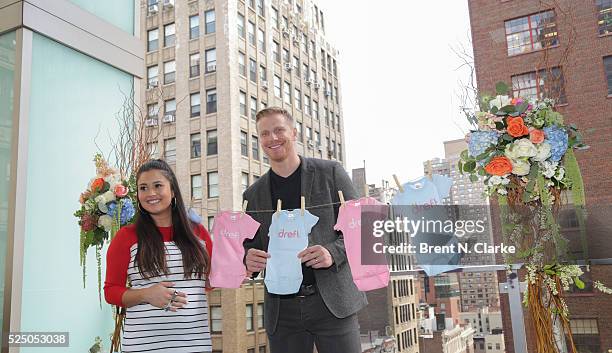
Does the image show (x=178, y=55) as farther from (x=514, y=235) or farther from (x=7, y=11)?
(x=514, y=235)

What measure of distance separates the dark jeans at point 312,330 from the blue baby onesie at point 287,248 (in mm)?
56

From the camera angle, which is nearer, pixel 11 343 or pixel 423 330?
pixel 423 330

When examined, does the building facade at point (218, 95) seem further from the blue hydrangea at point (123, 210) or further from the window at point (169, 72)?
the blue hydrangea at point (123, 210)

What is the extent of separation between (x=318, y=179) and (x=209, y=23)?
14.9 meters

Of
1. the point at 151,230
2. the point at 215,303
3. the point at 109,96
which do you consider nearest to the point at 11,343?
the point at 151,230

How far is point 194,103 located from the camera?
15562 millimetres

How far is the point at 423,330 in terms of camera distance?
6.50ft

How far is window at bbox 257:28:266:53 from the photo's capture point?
667 inches

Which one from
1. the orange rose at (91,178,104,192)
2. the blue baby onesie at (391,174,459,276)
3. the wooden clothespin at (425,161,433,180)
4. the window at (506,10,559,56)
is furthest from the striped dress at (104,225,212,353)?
the window at (506,10,559,56)

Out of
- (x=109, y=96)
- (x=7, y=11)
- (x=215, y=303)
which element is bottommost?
(x=215, y=303)

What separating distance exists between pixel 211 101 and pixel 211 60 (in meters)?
1.27

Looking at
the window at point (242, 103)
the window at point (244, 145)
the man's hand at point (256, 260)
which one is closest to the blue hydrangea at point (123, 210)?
the man's hand at point (256, 260)

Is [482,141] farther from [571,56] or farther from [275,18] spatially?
[275,18]

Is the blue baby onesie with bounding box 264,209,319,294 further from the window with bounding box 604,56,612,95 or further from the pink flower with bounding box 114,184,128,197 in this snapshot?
the window with bounding box 604,56,612,95
